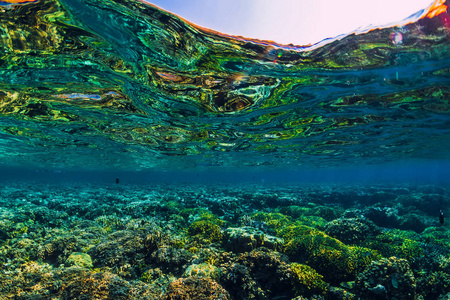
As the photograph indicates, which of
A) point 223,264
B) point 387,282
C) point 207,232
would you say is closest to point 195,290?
point 223,264

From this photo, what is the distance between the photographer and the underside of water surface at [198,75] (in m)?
6.41

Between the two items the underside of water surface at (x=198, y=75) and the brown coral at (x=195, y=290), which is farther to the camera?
the underside of water surface at (x=198, y=75)

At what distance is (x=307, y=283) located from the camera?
211 inches

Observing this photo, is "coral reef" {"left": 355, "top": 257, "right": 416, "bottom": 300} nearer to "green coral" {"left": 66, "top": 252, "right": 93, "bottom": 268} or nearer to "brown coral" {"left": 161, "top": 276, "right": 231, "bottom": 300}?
"brown coral" {"left": 161, "top": 276, "right": 231, "bottom": 300}

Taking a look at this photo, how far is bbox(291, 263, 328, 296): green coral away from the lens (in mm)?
5289

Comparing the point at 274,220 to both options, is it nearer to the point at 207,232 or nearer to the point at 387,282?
the point at 207,232

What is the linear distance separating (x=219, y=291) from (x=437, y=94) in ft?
48.8

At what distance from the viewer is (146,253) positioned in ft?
22.1

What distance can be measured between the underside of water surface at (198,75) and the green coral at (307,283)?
294 inches

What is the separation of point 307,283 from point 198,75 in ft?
28.3

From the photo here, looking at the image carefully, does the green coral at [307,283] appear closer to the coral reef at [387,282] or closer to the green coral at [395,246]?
the coral reef at [387,282]

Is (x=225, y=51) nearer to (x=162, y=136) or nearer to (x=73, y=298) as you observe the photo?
(x=73, y=298)

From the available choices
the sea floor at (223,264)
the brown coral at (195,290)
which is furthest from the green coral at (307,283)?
the brown coral at (195,290)

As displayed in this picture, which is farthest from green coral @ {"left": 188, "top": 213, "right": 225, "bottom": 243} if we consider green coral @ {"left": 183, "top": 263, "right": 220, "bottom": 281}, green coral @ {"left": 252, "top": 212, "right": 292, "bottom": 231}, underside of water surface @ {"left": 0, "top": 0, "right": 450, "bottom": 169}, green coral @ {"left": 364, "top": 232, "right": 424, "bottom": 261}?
underside of water surface @ {"left": 0, "top": 0, "right": 450, "bottom": 169}
